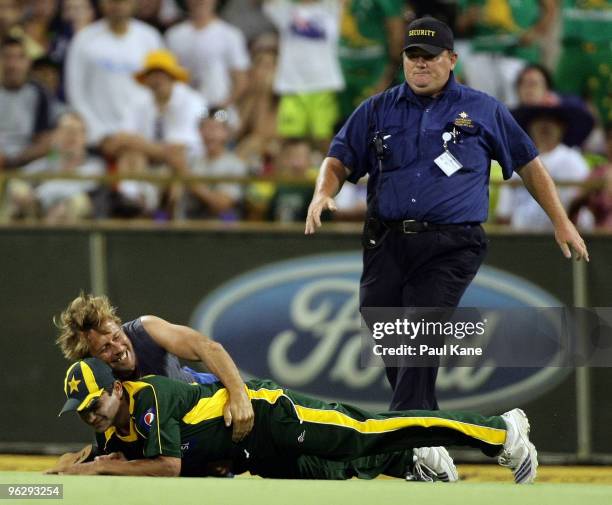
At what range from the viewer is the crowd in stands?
9.17 meters

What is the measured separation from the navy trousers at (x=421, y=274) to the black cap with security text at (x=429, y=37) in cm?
89

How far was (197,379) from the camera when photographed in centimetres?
642

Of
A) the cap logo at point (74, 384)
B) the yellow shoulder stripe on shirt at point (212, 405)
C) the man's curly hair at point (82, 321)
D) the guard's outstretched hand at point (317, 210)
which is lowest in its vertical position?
the yellow shoulder stripe on shirt at point (212, 405)

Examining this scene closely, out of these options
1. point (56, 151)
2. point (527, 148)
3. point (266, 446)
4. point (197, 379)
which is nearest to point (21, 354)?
point (56, 151)

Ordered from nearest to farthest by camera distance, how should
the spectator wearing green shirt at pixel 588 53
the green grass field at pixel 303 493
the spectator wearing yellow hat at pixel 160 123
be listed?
the green grass field at pixel 303 493, the spectator wearing yellow hat at pixel 160 123, the spectator wearing green shirt at pixel 588 53

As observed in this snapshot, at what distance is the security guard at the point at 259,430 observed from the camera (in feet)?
18.6

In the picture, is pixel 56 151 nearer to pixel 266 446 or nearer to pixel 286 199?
pixel 286 199

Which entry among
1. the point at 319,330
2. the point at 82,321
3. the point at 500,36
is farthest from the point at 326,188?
the point at 500,36

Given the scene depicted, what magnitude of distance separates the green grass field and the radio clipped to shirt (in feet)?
5.22

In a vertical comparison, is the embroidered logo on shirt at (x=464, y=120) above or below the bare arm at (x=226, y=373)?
above

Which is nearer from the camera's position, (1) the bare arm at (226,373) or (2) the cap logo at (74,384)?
(2) the cap logo at (74,384)

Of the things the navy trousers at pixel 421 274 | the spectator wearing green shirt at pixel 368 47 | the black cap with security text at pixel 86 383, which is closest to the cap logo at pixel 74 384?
the black cap with security text at pixel 86 383

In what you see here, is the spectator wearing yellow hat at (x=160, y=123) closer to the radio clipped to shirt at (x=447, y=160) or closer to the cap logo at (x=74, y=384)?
the radio clipped to shirt at (x=447, y=160)

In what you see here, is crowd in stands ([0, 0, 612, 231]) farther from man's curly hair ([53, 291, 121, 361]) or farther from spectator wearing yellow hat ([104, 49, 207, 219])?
man's curly hair ([53, 291, 121, 361])
